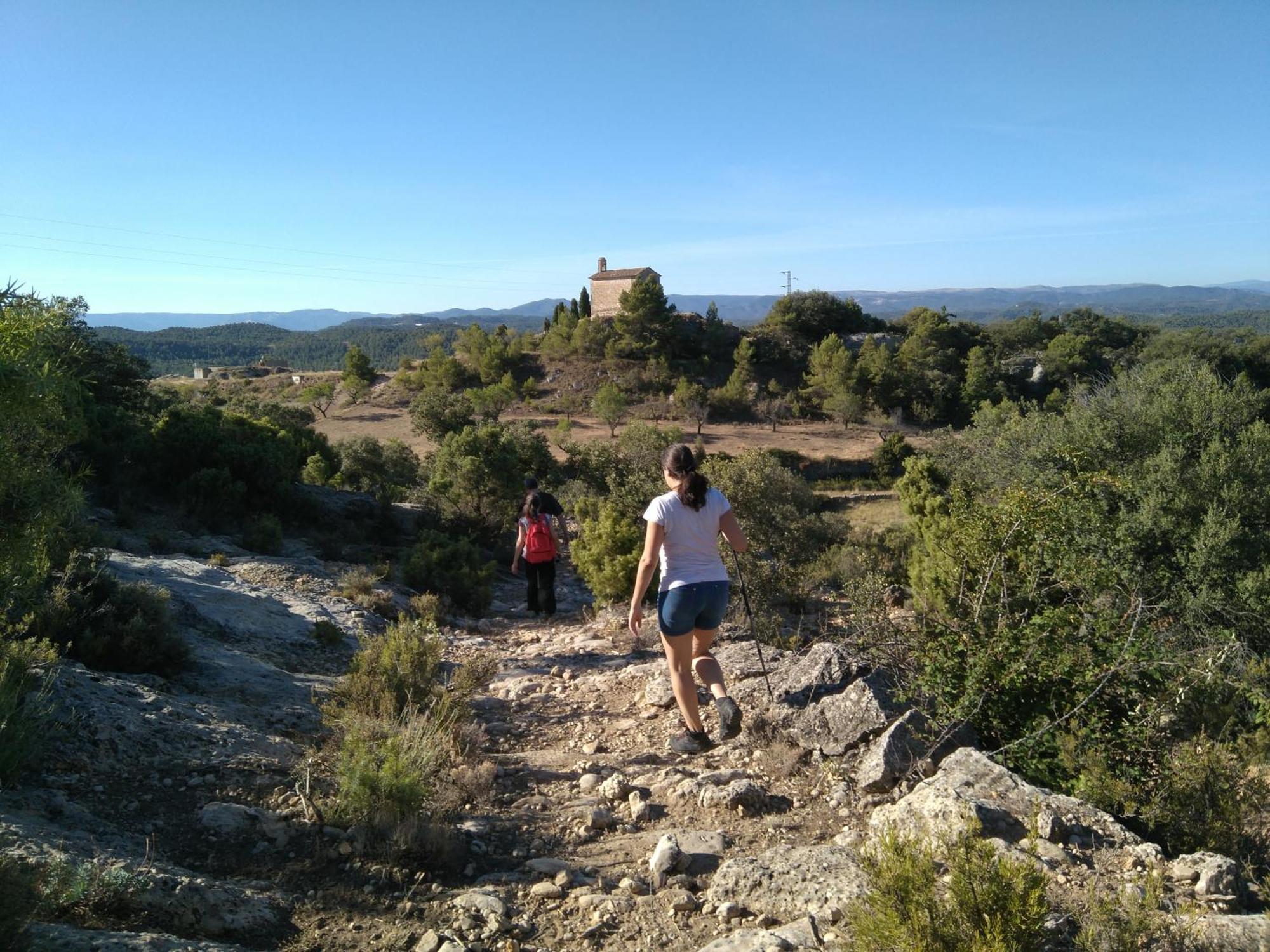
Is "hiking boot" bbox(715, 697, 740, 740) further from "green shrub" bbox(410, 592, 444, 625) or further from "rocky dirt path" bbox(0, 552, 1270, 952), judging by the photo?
"green shrub" bbox(410, 592, 444, 625)

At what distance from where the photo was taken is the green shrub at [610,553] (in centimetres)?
899

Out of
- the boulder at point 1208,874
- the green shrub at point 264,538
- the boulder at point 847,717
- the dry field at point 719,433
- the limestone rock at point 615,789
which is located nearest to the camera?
the boulder at point 1208,874

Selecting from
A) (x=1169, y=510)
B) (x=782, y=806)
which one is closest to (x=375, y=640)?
(x=782, y=806)

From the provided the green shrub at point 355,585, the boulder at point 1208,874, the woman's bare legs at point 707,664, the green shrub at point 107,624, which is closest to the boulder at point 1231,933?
the boulder at point 1208,874

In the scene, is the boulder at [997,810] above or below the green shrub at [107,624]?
below

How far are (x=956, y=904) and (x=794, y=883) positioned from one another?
880 mm

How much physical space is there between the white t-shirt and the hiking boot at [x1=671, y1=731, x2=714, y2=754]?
93 cm

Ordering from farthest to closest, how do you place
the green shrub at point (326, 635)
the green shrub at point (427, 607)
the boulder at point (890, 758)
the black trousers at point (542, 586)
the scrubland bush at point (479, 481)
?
the scrubland bush at point (479, 481), the black trousers at point (542, 586), the green shrub at point (427, 607), the green shrub at point (326, 635), the boulder at point (890, 758)

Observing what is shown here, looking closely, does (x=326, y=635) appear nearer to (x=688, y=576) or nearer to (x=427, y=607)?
(x=427, y=607)

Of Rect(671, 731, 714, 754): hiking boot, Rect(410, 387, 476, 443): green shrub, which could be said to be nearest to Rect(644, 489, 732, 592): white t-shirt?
Rect(671, 731, 714, 754): hiking boot

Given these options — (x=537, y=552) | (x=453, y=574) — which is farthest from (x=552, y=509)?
(x=453, y=574)

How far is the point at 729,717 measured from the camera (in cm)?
438

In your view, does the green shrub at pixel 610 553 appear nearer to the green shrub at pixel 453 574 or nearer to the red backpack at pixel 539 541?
the red backpack at pixel 539 541

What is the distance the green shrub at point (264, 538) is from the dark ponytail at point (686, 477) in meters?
8.52
